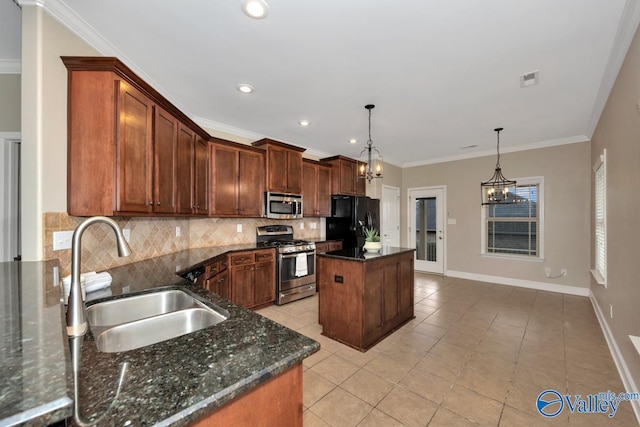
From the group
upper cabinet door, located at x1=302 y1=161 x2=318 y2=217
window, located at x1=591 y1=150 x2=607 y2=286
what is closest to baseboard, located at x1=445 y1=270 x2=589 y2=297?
window, located at x1=591 y1=150 x2=607 y2=286

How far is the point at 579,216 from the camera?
451 cm

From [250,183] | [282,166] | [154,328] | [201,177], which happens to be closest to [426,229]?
[282,166]

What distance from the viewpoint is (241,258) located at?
3.52 metres

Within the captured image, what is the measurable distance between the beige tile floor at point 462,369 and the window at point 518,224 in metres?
1.50

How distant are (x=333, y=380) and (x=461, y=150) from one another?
503cm

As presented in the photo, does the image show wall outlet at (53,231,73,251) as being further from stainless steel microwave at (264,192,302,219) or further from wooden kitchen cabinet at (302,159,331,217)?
wooden kitchen cabinet at (302,159,331,217)

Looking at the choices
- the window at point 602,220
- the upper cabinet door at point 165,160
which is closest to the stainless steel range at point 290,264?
the upper cabinet door at point 165,160

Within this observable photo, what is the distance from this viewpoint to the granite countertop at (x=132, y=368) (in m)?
0.49

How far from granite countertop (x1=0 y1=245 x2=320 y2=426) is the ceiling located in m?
1.94

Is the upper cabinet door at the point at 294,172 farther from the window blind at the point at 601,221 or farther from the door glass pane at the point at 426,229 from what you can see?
the window blind at the point at 601,221

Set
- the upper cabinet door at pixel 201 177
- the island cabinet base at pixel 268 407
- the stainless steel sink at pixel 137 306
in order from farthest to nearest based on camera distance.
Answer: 1. the upper cabinet door at pixel 201 177
2. the stainless steel sink at pixel 137 306
3. the island cabinet base at pixel 268 407

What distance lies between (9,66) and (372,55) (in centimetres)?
322

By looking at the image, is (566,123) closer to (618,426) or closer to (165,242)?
(618,426)

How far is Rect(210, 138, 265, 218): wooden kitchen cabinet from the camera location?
3590mm
